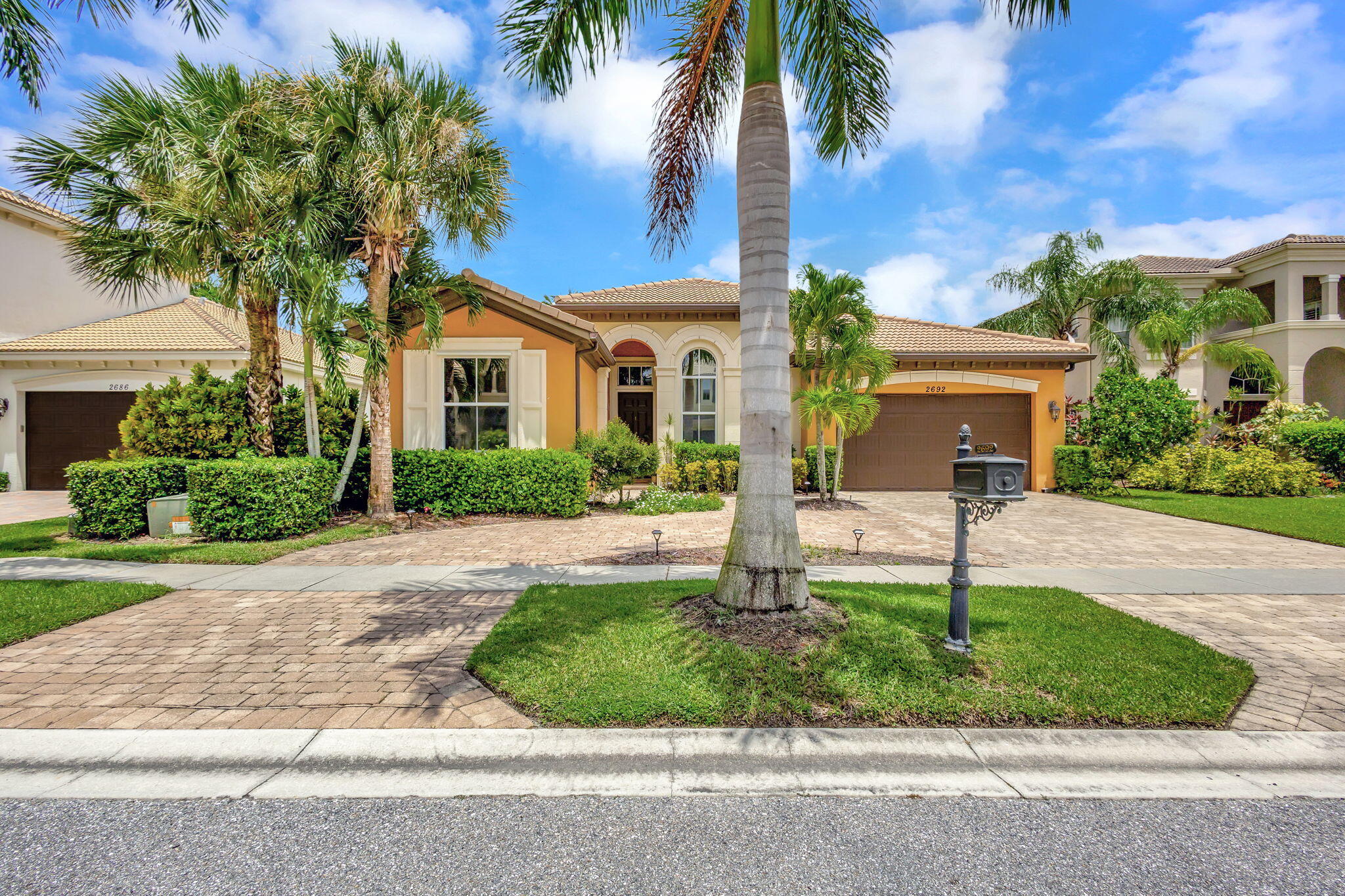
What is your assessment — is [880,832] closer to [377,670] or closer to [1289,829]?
[1289,829]

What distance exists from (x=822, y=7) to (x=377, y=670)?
6.71m

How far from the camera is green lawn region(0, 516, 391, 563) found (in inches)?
304

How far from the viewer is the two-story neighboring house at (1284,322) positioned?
20938 millimetres

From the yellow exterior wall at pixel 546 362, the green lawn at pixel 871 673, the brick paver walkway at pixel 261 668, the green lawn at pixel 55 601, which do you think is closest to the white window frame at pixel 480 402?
the yellow exterior wall at pixel 546 362

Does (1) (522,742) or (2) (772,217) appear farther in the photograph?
(2) (772,217)

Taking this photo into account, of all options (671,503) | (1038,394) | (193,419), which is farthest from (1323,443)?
(193,419)

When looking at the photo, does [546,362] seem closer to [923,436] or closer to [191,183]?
Answer: [191,183]

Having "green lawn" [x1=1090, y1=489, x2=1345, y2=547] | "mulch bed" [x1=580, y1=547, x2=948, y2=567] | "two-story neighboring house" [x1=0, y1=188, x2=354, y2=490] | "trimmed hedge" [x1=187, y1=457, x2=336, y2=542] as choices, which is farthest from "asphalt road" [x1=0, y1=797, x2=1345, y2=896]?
"two-story neighboring house" [x1=0, y1=188, x2=354, y2=490]

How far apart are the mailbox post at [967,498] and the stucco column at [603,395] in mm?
12717

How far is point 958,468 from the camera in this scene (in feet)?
14.1

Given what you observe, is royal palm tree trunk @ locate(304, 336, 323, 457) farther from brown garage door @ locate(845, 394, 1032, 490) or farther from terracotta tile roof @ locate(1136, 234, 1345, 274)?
terracotta tile roof @ locate(1136, 234, 1345, 274)

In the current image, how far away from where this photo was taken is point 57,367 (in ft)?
52.0

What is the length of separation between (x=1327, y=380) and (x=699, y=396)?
82.6 feet

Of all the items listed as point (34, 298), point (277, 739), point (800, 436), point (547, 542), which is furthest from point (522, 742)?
point (34, 298)
